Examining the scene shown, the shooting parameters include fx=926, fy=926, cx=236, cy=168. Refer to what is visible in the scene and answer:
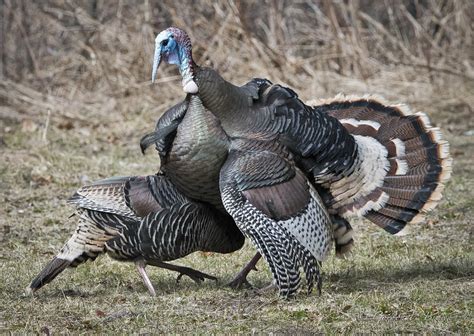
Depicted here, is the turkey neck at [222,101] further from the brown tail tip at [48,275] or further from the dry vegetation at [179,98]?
the brown tail tip at [48,275]

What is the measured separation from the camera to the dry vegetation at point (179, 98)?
4609 millimetres

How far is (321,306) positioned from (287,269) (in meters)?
0.29

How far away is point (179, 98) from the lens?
1259 cm

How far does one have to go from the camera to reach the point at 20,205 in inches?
319

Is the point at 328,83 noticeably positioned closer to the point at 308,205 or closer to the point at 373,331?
the point at 308,205

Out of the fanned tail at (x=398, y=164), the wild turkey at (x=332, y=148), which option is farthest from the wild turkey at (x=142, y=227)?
the fanned tail at (x=398, y=164)

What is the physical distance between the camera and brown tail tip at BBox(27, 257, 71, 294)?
17.0 feet

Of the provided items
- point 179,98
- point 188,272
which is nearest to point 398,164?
point 188,272

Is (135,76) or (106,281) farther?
(135,76)

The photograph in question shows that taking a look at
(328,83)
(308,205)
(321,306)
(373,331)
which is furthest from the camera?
(328,83)

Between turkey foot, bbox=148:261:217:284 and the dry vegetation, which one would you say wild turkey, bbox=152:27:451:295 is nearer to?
turkey foot, bbox=148:261:217:284

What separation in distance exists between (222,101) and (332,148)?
0.71 meters

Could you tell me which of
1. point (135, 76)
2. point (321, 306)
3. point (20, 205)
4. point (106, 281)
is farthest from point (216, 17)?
point (321, 306)

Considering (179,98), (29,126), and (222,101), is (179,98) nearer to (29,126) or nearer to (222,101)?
(29,126)
